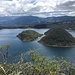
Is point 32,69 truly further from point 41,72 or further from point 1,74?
point 1,74

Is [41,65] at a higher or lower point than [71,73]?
higher

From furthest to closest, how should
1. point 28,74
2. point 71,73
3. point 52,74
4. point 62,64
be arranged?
point 71,73
point 62,64
point 28,74
point 52,74

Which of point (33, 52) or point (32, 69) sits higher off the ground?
point (33, 52)

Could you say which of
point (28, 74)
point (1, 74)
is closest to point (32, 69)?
point (28, 74)

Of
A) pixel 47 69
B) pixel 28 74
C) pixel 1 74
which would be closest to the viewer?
pixel 1 74

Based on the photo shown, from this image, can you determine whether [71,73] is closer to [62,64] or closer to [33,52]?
[62,64]

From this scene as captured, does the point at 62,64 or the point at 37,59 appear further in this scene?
the point at 62,64

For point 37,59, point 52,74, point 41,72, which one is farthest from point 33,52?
point 52,74

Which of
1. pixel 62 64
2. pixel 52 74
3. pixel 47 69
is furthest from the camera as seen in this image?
pixel 62 64

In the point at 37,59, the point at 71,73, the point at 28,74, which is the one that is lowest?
the point at 71,73
